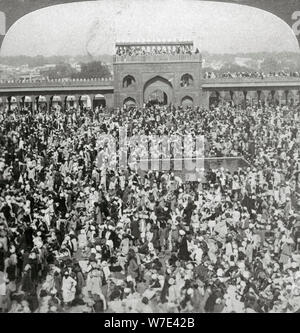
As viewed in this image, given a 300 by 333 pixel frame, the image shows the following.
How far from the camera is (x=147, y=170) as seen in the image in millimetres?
13727

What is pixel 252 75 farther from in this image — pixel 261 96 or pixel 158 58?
pixel 158 58

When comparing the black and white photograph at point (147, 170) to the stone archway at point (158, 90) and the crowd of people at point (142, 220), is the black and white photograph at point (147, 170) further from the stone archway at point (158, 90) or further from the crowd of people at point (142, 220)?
the stone archway at point (158, 90)

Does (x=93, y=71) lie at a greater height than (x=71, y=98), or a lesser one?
greater

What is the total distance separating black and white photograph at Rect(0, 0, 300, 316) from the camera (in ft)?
27.6

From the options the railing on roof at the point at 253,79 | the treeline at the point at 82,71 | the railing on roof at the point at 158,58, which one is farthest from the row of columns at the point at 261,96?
the treeline at the point at 82,71

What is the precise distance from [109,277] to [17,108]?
8.62 metres

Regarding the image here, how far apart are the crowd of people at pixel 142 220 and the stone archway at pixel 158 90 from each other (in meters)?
4.47

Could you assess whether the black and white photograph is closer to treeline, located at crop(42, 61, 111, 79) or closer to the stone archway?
treeline, located at crop(42, 61, 111, 79)

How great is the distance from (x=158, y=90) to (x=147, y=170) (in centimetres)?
838

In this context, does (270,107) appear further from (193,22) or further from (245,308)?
(245,308)

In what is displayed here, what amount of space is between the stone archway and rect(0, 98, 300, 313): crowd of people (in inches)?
176

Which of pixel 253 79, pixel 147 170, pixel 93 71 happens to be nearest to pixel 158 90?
pixel 253 79

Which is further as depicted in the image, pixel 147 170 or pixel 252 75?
pixel 252 75

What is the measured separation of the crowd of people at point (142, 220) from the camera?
8.34 m
